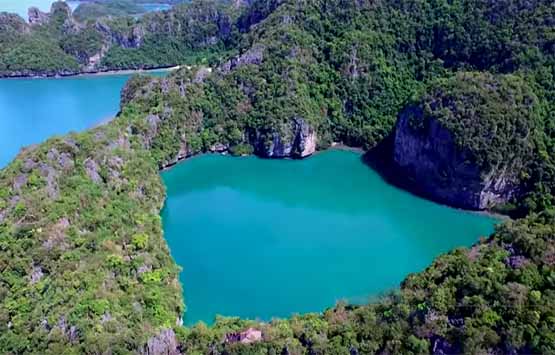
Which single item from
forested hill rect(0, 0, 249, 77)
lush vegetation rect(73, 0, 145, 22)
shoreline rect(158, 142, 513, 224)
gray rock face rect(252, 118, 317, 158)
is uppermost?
lush vegetation rect(73, 0, 145, 22)

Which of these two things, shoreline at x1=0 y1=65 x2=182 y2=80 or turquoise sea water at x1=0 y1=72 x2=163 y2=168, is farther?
shoreline at x1=0 y1=65 x2=182 y2=80

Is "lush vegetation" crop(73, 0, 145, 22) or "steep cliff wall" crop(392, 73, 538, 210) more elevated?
"lush vegetation" crop(73, 0, 145, 22)

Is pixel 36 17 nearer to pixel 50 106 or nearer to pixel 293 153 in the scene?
pixel 50 106

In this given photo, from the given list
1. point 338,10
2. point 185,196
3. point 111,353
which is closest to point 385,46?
point 338,10

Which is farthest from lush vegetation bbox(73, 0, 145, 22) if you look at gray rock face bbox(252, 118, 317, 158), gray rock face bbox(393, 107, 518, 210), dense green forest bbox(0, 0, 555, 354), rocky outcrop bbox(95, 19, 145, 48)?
gray rock face bbox(393, 107, 518, 210)

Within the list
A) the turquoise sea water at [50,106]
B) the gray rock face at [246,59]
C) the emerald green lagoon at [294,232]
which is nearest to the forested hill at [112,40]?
the turquoise sea water at [50,106]

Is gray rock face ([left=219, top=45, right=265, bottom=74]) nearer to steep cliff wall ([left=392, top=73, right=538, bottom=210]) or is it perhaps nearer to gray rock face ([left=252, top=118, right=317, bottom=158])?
gray rock face ([left=252, top=118, right=317, bottom=158])
